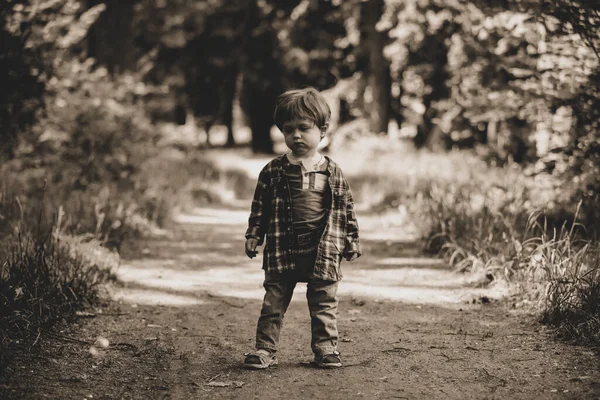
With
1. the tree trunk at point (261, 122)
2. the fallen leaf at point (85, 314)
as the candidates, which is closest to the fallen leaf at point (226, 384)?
the fallen leaf at point (85, 314)

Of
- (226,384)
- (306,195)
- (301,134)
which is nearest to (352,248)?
(306,195)

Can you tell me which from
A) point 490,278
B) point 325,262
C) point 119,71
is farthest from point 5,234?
point 119,71

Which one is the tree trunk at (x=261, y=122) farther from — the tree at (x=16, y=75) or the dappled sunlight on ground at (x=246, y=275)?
the tree at (x=16, y=75)

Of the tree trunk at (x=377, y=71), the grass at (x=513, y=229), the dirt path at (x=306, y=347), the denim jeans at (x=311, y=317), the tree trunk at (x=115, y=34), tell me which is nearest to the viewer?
the dirt path at (x=306, y=347)

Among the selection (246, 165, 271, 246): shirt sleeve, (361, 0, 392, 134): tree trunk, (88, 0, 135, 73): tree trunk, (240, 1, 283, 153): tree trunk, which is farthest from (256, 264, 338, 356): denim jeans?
(240, 1, 283, 153): tree trunk

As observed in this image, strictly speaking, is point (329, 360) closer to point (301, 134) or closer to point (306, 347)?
point (306, 347)

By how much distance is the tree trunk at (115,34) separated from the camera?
563 inches

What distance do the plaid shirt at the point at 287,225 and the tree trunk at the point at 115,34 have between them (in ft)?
35.1

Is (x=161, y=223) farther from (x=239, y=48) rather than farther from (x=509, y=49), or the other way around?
(x=239, y=48)

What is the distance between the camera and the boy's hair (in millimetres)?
4121

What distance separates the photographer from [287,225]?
4.24 metres

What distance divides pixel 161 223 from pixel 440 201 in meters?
3.97

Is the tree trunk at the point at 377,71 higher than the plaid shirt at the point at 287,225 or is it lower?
higher

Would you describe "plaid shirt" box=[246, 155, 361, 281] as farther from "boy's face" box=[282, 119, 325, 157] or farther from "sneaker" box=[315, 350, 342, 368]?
"sneaker" box=[315, 350, 342, 368]
